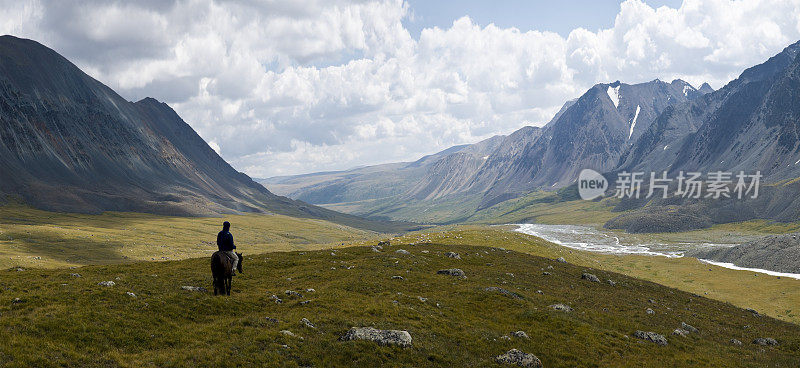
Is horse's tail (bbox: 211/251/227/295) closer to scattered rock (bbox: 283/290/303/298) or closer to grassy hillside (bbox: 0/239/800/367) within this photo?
grassy hillside (bbox: 0/239/800/367)

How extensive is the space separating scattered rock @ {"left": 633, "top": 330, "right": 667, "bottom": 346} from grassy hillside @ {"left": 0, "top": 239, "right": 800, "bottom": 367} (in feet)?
1.99

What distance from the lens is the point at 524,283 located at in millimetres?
44844

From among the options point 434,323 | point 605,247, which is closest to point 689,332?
point 434,323

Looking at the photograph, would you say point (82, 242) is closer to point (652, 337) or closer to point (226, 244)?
point (226, 244)

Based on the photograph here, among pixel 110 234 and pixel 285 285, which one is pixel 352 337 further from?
pixel 110 234

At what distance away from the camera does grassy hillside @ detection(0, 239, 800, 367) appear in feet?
63.4

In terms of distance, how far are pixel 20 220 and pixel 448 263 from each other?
195116mm

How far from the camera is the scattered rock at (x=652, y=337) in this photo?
96.2 ft

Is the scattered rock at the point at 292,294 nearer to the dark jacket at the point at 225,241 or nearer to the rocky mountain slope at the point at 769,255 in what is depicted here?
the dark jacket at the point at 225,241

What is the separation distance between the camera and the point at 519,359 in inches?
907

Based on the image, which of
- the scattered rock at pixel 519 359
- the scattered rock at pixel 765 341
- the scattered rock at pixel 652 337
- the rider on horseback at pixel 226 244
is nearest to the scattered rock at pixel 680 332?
the scattered rock at pixel 652 337

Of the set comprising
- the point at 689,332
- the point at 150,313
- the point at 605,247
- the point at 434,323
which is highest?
the point at 150,313

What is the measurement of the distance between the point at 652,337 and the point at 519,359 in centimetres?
Result: 1356

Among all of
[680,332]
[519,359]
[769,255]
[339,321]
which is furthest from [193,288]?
[769,255]
